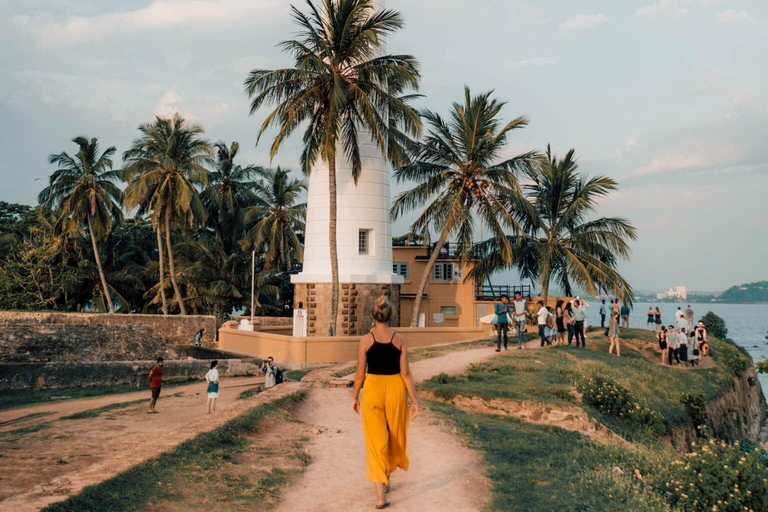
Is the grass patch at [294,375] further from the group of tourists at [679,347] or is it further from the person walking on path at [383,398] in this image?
the group of tourists at [679,347]

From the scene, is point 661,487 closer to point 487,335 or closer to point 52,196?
point 487,335

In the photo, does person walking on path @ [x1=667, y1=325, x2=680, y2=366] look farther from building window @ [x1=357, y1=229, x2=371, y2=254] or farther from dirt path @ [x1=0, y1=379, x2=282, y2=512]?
dirt path @ [x1=0, y1=379, x2=282, y2=512]

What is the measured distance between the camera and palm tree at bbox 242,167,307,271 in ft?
134

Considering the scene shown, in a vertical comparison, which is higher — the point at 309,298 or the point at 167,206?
the point at 167,206

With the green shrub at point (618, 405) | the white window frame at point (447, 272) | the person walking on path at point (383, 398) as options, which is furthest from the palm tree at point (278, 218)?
the person walking on path at point (383, 398)

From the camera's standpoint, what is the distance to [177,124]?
127 ft

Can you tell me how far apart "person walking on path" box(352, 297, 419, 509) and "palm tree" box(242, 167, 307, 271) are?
3460cm

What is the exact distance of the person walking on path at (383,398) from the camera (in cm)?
619

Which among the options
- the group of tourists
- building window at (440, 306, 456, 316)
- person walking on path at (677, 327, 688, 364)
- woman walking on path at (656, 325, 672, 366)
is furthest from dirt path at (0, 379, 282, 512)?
building window at (440, 306, 456, 316)

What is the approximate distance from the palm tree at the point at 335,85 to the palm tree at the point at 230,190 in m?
20.1

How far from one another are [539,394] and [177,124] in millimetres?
32330

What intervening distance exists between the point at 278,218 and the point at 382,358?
36521 millimetres

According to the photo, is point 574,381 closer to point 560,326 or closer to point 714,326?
point 560,326

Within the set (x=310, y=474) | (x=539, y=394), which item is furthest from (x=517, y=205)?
(x=310, y=474)
